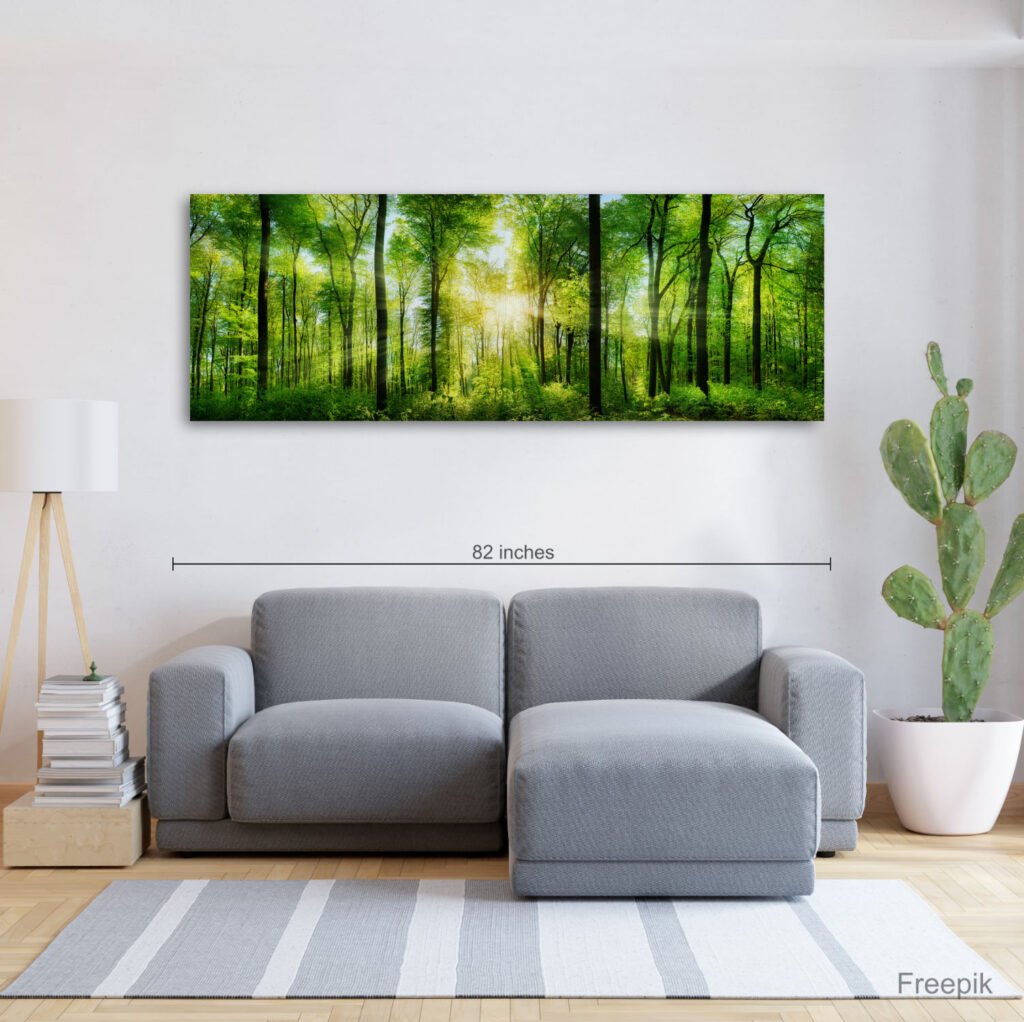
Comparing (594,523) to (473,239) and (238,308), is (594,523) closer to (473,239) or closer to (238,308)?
(473,239)

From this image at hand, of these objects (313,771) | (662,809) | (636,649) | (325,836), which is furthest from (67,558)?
(662,809)

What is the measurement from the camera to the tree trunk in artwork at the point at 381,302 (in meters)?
4.04

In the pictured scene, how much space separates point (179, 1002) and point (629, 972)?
939 millimetres

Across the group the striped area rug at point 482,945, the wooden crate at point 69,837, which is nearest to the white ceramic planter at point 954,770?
the striped area rug at point 482,945

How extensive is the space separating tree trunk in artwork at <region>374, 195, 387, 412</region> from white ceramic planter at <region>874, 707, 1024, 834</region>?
202 centimetres

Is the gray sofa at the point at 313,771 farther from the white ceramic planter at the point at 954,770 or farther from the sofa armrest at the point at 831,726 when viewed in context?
the white ceramic planter at the point at 954,770

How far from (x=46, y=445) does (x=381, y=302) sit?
1.21m

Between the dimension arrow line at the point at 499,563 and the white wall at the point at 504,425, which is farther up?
the white wall at the point at 504,425

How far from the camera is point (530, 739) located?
312cm

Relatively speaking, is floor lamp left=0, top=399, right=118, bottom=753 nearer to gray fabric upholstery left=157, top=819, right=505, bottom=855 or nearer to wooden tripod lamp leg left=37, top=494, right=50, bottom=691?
wooden tripod lamp leg left=37, top=494, right=50, bottom=691

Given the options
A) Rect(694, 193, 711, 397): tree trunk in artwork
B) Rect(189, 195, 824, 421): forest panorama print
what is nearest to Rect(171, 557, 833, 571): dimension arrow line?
Rect(189, 195, 824, 421): forest panorama print

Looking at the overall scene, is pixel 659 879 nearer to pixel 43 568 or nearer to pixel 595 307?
pixel 595 307

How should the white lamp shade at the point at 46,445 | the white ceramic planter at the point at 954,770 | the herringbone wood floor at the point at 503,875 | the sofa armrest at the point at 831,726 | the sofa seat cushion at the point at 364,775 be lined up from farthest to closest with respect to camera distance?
the white ceramic planter at the point at 954,770 < the white lamp shade at the point at 46,445 < the sofa armrest at the point at 831,726 < the sofa seat cushion at the point at 364,775 < the herringbone wood floor at the point at 503,875

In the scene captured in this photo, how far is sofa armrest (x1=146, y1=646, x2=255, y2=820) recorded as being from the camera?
334 cm
